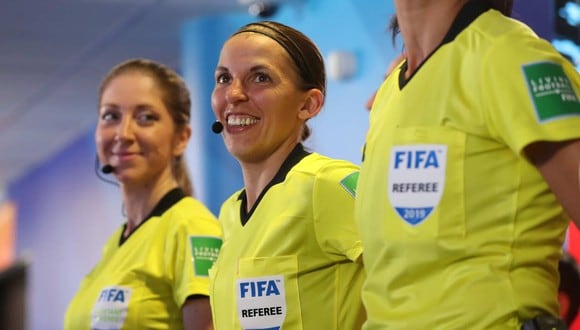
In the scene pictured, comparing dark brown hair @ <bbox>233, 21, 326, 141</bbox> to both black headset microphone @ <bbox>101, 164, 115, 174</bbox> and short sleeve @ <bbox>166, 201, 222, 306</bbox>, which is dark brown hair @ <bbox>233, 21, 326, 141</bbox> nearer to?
short sleeve @ <bbox>166, 201, 222, 306</bbox>

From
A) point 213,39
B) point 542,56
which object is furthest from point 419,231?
point 213,39

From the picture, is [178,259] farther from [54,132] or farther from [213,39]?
[54,132]

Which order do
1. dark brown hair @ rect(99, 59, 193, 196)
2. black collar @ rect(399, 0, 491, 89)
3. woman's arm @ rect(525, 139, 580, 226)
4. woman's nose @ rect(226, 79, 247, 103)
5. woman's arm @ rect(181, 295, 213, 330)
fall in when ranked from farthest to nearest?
dark brown hair @ rect(99, 59, 193, 196) < woman's arm @ rect(181, 295, 213, 330) < woman's nose @ rect(226, 79, 247, 103) < black collar @ rect(399, 0, 491, 89) < woman's arm @ rect(525, 139, 580, 226)

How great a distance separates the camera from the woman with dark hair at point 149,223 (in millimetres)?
2748

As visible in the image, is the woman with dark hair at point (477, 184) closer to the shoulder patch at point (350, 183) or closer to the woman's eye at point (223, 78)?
the shoulder patch at point (350, 183)

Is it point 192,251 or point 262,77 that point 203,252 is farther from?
point 262,77

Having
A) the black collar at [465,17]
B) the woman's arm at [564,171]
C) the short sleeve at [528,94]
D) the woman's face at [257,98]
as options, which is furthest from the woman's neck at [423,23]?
the woman's face at [257,98]

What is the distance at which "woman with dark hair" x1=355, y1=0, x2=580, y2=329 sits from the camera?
150 cm

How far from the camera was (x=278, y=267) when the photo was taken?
2139 millimetres

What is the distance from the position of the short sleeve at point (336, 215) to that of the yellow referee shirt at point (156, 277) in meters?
0.61

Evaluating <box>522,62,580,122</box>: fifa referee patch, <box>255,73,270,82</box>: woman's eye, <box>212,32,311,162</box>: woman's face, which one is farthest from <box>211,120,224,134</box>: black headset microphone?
<box>522,62,580,122</box>: fifa referee patch

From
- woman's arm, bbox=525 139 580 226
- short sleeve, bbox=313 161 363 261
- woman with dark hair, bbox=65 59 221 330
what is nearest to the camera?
woman's arm, bbox=525 139 580 226

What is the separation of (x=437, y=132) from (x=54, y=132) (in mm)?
9353

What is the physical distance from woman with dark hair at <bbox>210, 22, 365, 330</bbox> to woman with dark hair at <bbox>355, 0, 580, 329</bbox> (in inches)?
19.4
